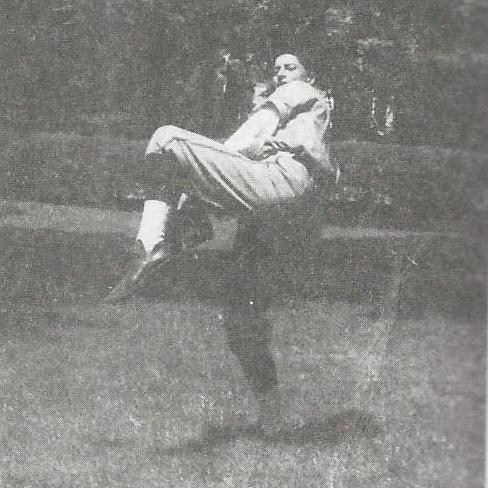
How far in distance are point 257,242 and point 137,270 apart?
0.62m

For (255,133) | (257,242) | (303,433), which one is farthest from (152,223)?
(303,433)

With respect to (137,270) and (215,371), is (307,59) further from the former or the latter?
(215,371)

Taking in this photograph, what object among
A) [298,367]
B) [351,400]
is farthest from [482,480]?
[298,367]

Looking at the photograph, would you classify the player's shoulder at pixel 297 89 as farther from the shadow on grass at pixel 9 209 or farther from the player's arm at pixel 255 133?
the shadow on grass at pixel 9 209

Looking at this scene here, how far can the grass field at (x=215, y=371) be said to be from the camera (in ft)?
12.0

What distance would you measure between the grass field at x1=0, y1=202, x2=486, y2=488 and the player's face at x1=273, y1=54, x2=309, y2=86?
30.0 inches

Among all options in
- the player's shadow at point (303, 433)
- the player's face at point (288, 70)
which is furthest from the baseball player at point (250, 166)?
the player's shadow at point (303, 433)

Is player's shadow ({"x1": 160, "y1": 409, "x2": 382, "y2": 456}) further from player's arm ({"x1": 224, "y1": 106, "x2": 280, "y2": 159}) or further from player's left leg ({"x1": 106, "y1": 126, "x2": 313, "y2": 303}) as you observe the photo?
player's arm ({"x1": 224, "y1": 106, "x2": 280, "y2": 159})

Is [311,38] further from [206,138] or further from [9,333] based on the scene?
[9,333]

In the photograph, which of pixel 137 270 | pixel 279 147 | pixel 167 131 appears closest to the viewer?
pixel 279 147

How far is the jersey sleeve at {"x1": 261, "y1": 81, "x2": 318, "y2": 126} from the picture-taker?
368cm

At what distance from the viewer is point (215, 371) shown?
3914 millimetres

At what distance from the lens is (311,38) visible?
3721 mm

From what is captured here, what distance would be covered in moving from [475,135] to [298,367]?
1.36m
